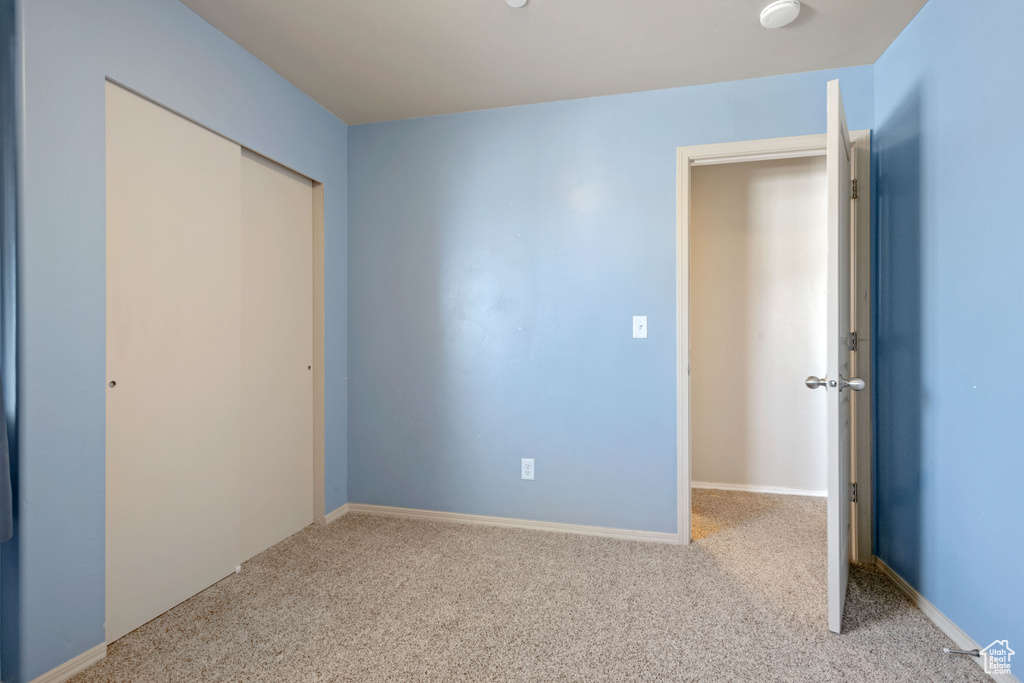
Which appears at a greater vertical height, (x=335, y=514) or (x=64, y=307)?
(x=64, y=307)

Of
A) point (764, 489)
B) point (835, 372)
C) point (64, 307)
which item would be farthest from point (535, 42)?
point (764, 489)

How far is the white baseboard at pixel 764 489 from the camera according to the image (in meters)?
3.43

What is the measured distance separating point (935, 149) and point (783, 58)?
0.82 meters

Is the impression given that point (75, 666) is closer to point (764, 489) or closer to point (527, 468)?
point (527, 468)

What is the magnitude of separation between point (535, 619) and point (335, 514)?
157cm

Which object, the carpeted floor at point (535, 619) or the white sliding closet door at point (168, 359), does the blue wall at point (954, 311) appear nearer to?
the carpeted floor at point (535, 619)

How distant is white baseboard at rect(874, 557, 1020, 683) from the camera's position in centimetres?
165

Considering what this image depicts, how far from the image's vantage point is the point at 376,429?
3133 millimetres

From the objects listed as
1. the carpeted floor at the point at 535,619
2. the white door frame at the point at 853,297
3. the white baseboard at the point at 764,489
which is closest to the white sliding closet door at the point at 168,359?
the carpeted floor at the point at 535,619

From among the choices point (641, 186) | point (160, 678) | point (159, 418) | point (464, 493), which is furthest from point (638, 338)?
point (160, 678)

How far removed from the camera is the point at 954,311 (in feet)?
5.81

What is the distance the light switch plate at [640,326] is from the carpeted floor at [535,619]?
109cm

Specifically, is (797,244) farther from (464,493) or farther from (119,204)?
(119,204)

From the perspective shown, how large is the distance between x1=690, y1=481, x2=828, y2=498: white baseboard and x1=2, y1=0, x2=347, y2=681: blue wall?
11.0 feet
